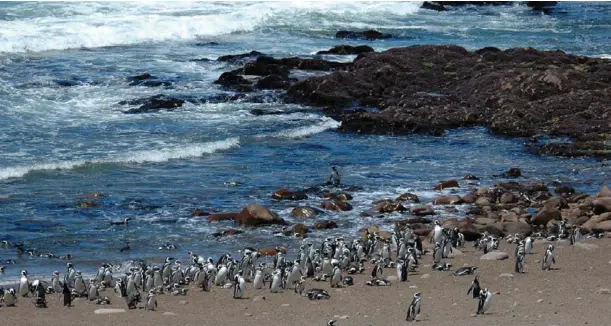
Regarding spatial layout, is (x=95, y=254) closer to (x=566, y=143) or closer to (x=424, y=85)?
(x=566, y=143)

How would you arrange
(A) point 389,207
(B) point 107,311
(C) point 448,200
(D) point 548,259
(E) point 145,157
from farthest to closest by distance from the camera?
(E) point 145,157 < (C) point 448,200 < (A) point 389,207 < (D) point 548,259 < (B) point 107,311

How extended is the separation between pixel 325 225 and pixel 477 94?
45.8 ft

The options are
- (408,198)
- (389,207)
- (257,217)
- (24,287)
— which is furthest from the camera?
(408,198)

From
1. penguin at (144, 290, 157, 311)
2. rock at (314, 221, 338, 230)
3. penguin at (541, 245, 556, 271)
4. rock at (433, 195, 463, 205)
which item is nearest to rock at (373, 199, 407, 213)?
rock at (433, 195, 463, 205)

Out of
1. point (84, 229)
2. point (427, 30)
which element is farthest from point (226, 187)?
point (427, 30)

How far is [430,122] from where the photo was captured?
32781 mm

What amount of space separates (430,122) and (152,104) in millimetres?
8986

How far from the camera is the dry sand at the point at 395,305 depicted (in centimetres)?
1595

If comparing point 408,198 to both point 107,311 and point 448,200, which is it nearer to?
point 448,200

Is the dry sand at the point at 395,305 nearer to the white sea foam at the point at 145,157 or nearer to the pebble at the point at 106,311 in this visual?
the pebble at the point at 106,311

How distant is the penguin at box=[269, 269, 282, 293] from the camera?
18.0 meters

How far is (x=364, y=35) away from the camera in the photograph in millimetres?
51906

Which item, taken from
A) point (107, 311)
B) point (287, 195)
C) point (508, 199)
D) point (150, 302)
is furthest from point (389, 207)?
point (107, 311)

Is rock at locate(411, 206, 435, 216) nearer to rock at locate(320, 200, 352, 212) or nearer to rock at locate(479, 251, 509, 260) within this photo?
rock at locate(320, 200, 352, 212)
